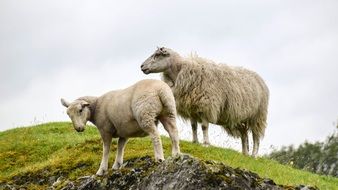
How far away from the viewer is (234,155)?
17.8 metres

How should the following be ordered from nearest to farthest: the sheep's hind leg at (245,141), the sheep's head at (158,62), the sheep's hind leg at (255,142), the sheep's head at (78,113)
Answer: the sheep's head at (78,113)
the sheep's head at (158,62)
the sheep's hind leg at (245,141)
the sheep's hind leg at (255,142)

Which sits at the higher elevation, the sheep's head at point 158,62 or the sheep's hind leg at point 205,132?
the sheep's head at point 158,62

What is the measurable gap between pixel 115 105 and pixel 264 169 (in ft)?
19.8

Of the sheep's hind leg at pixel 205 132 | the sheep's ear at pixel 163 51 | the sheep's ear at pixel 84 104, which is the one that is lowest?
the sheep's hind leg at pixel 205 132

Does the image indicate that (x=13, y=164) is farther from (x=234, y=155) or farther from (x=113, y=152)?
(x=234, y=155)

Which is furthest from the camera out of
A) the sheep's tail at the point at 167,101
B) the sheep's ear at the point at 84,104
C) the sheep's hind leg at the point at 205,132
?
the sheep's hind leg at the point at 205,132

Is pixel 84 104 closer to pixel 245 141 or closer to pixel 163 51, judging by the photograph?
pixel 163 51

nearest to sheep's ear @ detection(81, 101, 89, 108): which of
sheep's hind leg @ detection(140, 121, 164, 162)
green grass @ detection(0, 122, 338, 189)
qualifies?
sheep's hind leg @ detection(140, 121, 164, 162)

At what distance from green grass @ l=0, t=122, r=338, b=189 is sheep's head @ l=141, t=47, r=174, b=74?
2128 mm

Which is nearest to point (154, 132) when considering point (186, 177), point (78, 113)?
point (78, 113)

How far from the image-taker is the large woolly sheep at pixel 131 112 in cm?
1137

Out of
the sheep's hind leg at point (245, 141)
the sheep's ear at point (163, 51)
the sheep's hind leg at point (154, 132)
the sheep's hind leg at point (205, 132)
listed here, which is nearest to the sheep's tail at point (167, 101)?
the sheep's hind leg at point (154, 132)

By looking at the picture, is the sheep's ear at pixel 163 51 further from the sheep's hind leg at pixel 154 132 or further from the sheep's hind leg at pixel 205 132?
the sheep's hind leg at pixel 154 132

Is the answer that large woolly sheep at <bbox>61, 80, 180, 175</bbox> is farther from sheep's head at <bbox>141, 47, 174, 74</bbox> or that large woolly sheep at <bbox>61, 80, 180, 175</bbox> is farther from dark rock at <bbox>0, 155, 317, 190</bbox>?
sheep's head at <bbox>141, 47, 174, 74</bbox>
